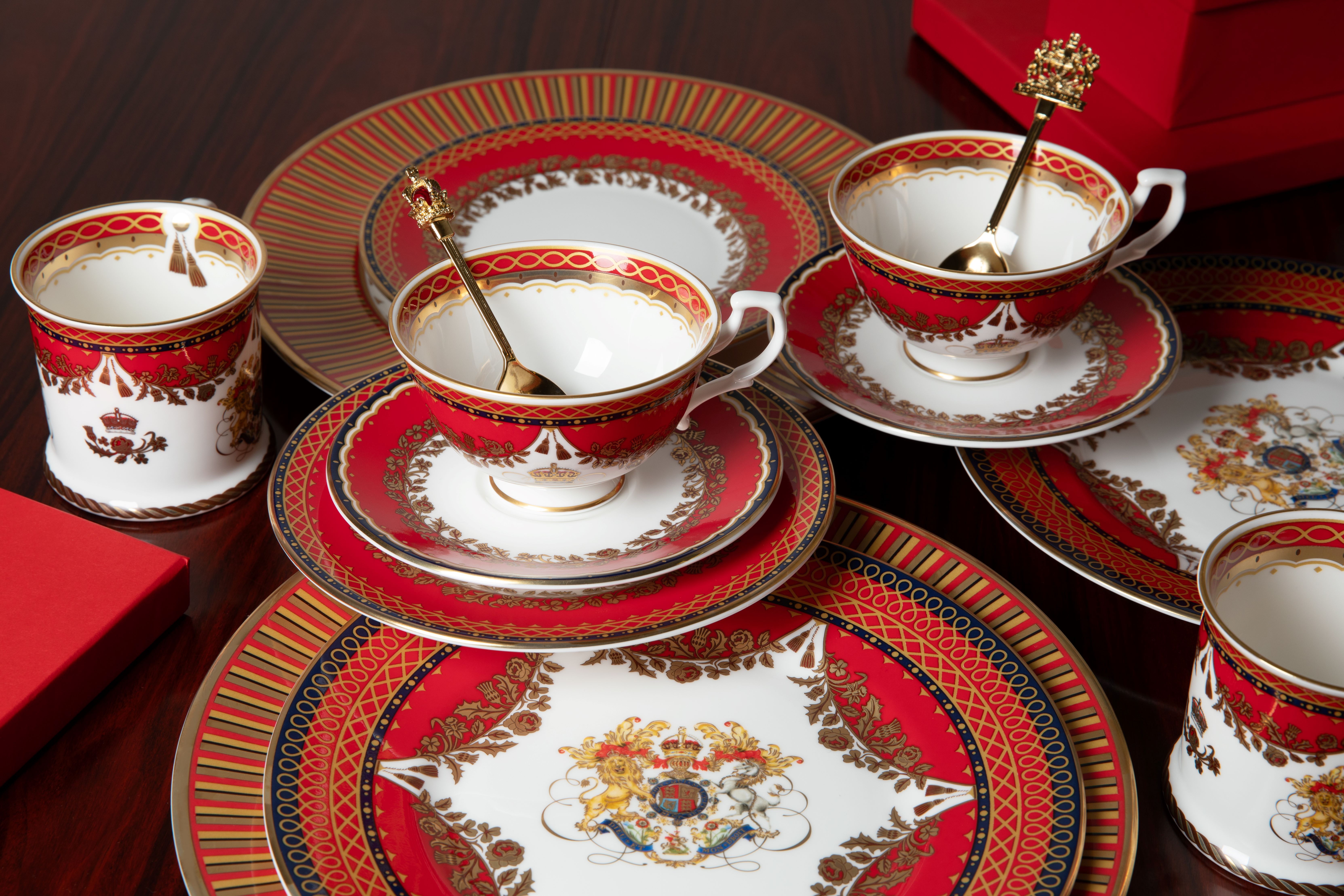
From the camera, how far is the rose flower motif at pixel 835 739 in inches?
30.0

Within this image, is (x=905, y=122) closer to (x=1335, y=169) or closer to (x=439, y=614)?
(x=1335, y=169)

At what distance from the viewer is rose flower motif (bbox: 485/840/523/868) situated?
2.28ft

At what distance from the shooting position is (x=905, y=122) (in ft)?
4.73

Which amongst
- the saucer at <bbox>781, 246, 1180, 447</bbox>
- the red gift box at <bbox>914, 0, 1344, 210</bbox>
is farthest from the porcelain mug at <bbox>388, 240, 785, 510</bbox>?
the red gift box at <bbox>914, 0, 1344, 210</bbox>

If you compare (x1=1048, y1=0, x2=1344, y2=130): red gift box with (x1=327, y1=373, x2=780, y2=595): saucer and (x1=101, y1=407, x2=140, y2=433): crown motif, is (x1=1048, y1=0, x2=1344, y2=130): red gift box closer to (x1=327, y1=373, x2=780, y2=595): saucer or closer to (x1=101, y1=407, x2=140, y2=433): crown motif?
(x1=327, y1=373, x2=780, y2=595): saucer

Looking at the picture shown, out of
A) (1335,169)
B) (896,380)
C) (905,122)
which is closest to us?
(896,380)

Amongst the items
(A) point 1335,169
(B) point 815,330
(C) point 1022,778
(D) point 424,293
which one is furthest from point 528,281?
(A) point 1335,169

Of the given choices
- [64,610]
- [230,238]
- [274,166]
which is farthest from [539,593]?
[274,166]

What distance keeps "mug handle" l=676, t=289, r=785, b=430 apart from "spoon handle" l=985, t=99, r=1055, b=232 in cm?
28

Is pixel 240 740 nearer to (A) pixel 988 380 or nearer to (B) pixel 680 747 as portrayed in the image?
(B) pixel 680 747

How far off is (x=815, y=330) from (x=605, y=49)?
2.37 ft

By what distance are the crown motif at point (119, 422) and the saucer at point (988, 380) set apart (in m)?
0.50

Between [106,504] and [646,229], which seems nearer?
[106,504]

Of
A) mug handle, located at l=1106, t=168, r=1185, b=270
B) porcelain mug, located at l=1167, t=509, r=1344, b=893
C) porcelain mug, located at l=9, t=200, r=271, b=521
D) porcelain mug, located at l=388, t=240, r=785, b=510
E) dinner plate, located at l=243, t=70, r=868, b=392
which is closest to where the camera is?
porcelain mug, located at l=1167, t=509, r=1344, b=893
